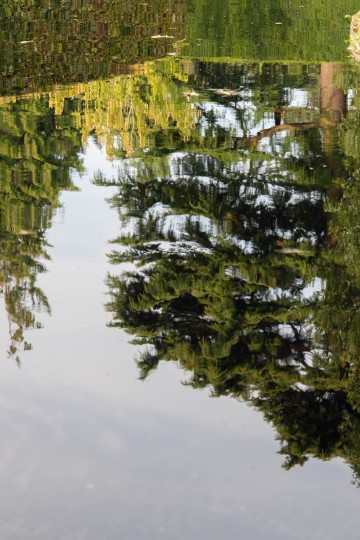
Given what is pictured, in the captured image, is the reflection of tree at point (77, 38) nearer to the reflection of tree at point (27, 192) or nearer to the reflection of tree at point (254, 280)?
the reflection of tree at point (27, 192)

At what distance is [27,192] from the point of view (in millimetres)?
8664

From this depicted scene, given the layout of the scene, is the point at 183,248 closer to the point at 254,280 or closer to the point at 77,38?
the point at 254,280

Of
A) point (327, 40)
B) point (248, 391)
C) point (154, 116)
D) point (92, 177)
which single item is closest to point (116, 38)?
point (327, 40)

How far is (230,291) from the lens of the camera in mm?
6938

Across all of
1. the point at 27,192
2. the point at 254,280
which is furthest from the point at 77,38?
the point at 254,280

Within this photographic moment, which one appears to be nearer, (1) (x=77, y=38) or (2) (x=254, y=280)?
(2) (x=254, y=280)

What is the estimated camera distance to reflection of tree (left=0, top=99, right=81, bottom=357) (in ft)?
22.4

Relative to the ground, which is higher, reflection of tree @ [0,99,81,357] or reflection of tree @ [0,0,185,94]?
reflection of tree @ [0,0,185,94]

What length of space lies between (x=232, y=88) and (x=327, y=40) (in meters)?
4.17

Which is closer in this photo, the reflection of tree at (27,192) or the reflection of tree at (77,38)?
the reflection of tree at (27,192)

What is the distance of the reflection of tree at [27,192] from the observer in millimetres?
6840

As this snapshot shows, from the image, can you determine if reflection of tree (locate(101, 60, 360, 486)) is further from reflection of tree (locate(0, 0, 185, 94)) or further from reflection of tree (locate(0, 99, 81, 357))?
reflection of tree (locate(0, 0, 185, 94))

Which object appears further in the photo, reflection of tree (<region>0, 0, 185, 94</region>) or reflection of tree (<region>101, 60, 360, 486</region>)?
reflection of tree (<region>0, 0, 185, 94</region>)

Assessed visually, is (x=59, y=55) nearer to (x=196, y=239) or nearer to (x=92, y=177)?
(x=92, y=177)
